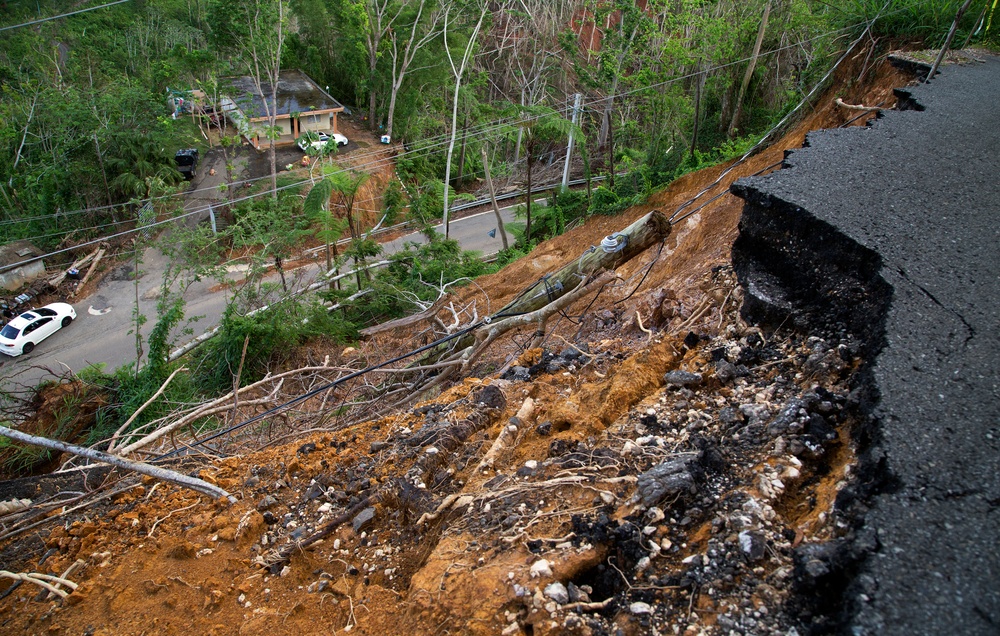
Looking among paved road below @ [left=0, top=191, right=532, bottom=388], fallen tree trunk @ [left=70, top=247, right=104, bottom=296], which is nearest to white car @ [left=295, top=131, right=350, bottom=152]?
paved road below @ [left=0, top=191, right=532, bottom=388]

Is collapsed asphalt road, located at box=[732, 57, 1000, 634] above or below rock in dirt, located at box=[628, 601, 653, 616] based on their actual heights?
above

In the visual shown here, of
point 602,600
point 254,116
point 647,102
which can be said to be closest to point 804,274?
point 602,600

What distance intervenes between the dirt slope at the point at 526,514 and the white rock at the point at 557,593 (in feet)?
0.04

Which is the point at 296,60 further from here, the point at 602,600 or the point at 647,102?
the point at 602,600

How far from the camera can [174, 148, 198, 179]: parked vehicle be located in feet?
77.2

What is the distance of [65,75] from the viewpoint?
25.7 m

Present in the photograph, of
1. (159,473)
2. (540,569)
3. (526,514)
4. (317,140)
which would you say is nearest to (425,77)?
(317,140)

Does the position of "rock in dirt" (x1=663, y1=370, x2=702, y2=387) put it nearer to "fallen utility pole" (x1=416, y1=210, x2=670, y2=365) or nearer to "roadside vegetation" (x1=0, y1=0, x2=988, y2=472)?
"fallen utility pole" (x1=416, y1=210, x2=670, y2=365)

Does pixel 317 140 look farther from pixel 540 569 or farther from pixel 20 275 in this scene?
pixel 540 569

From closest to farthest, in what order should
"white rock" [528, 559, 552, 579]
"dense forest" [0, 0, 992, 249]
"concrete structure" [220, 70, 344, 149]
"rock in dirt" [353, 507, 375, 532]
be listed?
"white rock" [528, 559, 552, 579] < "rock in dirt" [353, 507, 375, 532] < "dense forest" [0, 0, 992, 249] < "concrete structure" [220, 70, 344, 149]

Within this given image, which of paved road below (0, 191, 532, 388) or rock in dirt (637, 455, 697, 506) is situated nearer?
rock in dirt (637, 455, 697, 506)

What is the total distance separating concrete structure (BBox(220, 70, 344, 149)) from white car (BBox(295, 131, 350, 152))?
2.60ft

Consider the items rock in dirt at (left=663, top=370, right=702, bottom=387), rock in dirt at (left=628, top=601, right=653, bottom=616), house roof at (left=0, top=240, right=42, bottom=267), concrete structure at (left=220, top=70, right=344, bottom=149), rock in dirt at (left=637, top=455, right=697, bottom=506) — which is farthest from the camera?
concrete structure at (left=220, top=70, right=344, bottom=149)

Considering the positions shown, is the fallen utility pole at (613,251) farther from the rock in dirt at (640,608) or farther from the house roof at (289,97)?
the house roof at (289,97)
